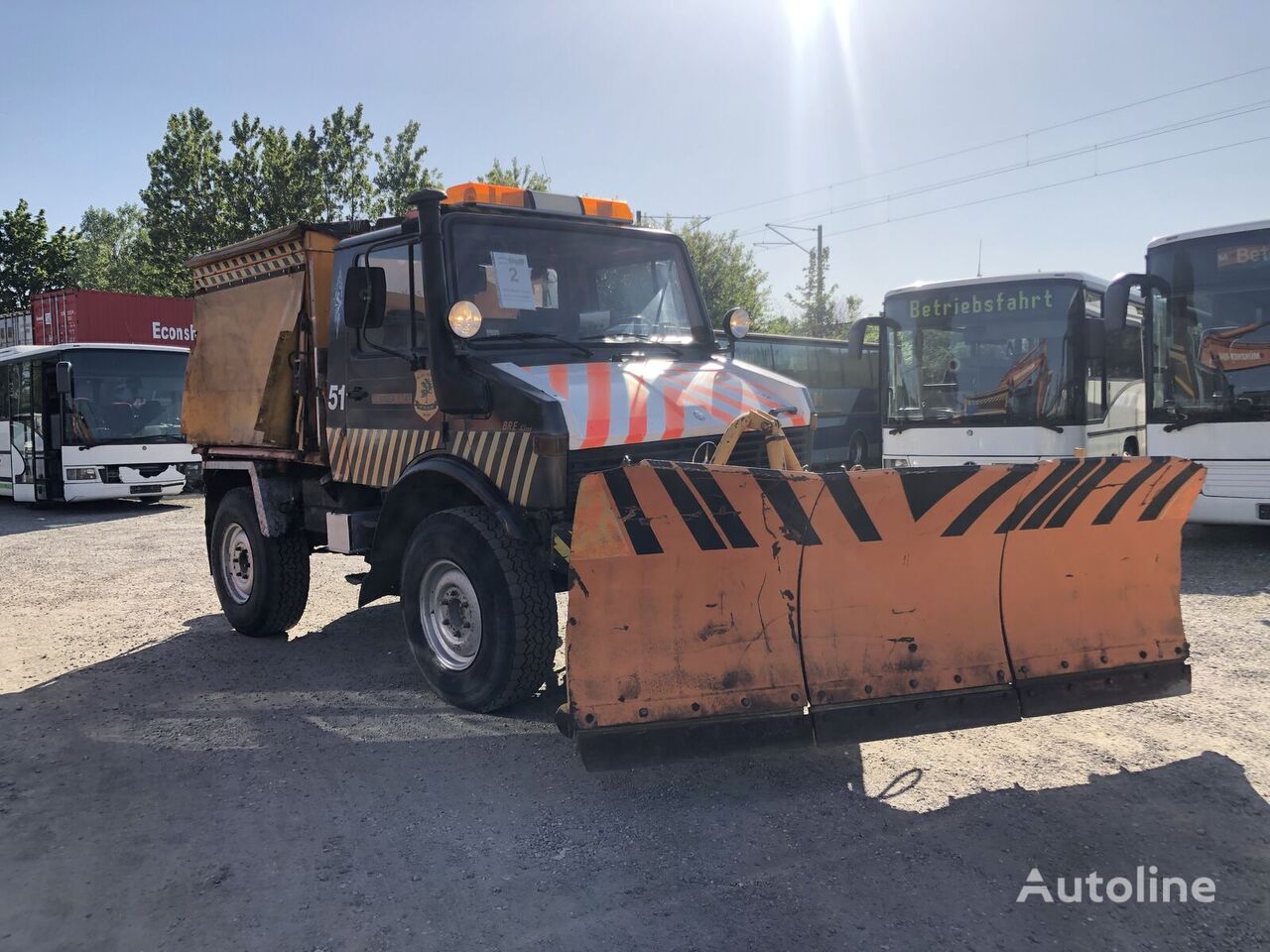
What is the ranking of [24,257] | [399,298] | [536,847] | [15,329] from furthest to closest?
1. [24,257]
2. [15,329]
3. [399,298]
4. [536,847]

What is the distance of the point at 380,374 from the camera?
594 centimetres

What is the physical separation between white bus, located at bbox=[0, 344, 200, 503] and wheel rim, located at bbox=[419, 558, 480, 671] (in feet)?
43.2

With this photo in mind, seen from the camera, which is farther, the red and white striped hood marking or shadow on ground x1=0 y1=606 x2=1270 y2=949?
the red and white striped hood marking

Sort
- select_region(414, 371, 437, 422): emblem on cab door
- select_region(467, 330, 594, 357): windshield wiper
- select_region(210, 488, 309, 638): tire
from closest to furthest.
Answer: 1. select_region(467, 330, 594, 357): windshield wiper
2. select_region(414, 371, 437, 422): emblem on cab door
3. select_region(210, 488, 309, 638): tire

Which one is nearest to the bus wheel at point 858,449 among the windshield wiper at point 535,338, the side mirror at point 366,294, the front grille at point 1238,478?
the front grille at point 1238,478

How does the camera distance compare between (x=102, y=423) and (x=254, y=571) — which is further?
(x=102, y=423)

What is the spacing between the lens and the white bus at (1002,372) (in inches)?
435

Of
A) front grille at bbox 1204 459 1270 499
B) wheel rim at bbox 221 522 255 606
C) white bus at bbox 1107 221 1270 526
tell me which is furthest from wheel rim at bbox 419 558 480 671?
front grille at bbox 1204 459 1270 499

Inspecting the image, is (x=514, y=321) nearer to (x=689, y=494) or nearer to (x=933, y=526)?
(x=689, y=494)

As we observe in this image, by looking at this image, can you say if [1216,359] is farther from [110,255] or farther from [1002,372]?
[110,255]

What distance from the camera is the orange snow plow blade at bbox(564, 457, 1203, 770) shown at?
12.7ft

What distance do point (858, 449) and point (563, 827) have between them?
21.9 meters

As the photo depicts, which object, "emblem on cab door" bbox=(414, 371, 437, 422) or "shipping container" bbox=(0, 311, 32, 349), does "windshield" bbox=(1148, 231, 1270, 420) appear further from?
"shipping container" bbox=(0, 311, 32, 349)

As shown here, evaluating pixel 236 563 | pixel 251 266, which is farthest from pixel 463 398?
pixel 236 563
